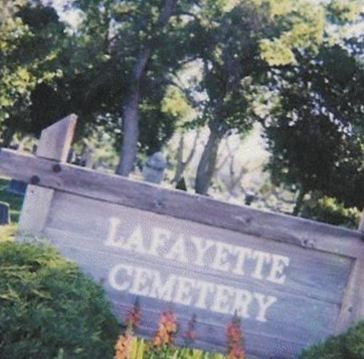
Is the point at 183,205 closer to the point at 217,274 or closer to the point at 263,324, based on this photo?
the point at 217,274

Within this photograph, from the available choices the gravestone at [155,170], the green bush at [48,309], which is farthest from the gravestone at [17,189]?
the green bush at [48,309]

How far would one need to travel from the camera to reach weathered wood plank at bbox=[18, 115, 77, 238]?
3744 millimetres

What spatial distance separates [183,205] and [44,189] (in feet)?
2.74

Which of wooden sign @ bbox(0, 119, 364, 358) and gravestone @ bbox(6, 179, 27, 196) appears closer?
wooden sign @ bbox(0, 119, 364, 358)

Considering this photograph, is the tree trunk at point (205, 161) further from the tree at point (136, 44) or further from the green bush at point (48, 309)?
the green bush at point (48, 309)

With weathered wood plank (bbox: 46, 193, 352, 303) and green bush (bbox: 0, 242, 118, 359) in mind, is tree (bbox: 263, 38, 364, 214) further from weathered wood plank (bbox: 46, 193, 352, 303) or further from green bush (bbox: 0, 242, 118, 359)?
green bush (bbox: 0, 242, 118, 359)

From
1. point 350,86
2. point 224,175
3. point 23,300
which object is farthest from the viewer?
point 224,175

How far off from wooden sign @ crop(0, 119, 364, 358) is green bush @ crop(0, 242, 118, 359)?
0.77ft

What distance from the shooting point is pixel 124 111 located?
107 ft

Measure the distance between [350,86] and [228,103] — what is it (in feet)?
20.7

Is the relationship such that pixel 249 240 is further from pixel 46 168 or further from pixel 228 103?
pixel 228 103

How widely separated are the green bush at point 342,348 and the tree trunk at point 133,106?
85.8ft

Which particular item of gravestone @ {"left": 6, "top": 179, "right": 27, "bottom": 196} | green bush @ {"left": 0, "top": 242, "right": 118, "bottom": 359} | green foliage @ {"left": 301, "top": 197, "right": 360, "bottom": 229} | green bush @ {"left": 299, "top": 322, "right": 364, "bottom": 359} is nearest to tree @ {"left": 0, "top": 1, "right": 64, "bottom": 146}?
gravestone @ {"left": 6, "top": 179, "right": 27, "bottom": 196}

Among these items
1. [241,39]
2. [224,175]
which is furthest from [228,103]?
[224,175]
